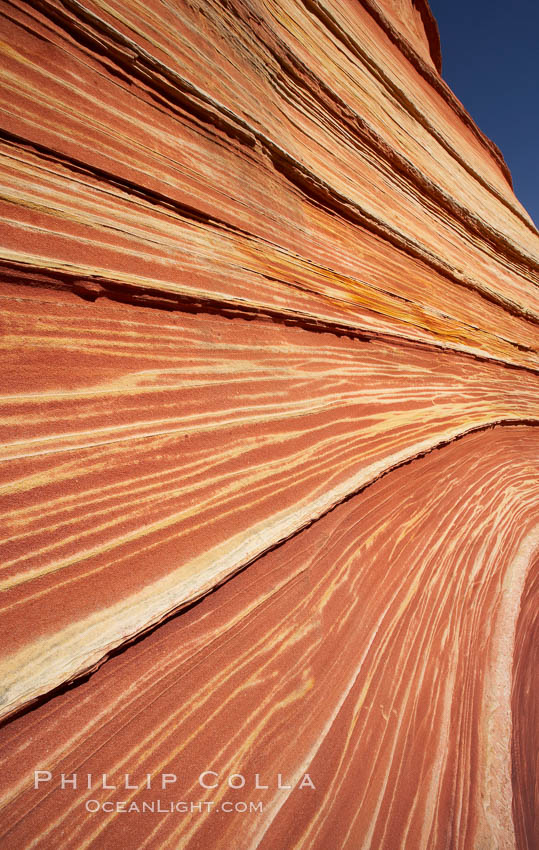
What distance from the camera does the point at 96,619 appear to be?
0.58m

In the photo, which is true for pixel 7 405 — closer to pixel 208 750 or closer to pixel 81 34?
pixel 208 750

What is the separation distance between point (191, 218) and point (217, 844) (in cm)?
123

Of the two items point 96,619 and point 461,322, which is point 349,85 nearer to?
point 461,322

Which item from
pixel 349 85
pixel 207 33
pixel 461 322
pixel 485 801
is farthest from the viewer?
pixel 461 322

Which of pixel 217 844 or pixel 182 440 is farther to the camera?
pixel 182 440

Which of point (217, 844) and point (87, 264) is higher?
point (87, 264)

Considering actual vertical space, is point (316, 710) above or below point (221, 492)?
below

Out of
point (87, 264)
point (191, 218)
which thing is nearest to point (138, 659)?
point (87, 264)

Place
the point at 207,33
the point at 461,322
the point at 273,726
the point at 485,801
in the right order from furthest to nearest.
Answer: the point at 461,322 → the point at 207,33 → the point at 485,801 → the point at 273,726

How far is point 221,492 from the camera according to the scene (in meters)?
0.81

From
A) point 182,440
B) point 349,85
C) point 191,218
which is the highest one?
point 349,85

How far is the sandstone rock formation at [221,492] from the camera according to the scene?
1.87ft

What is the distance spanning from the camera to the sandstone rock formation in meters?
0.57

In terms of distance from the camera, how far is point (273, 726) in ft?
2.31
